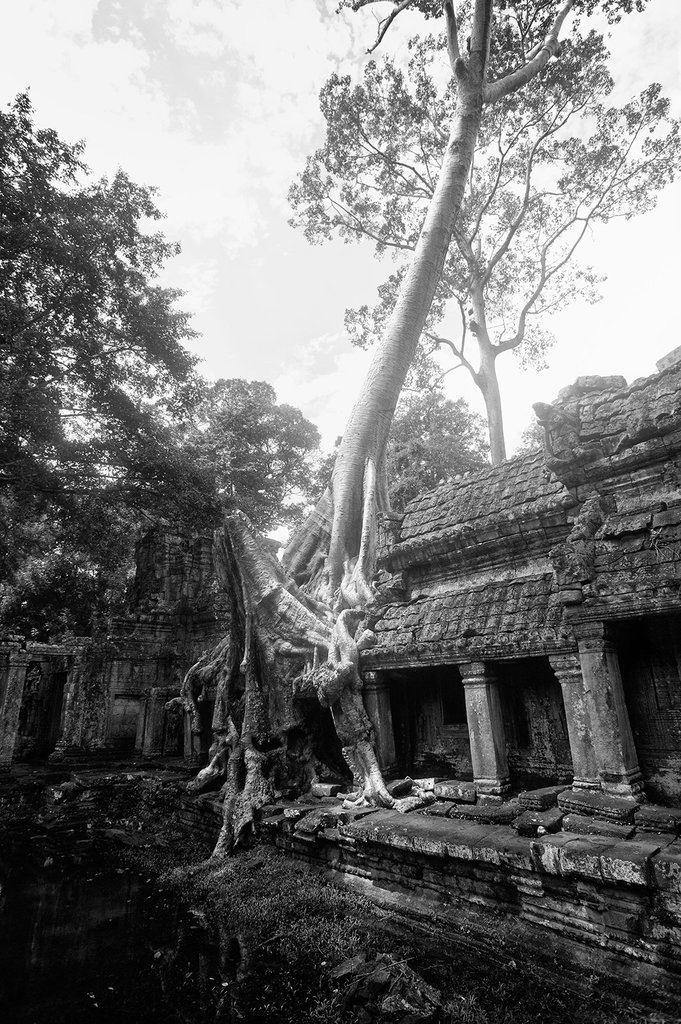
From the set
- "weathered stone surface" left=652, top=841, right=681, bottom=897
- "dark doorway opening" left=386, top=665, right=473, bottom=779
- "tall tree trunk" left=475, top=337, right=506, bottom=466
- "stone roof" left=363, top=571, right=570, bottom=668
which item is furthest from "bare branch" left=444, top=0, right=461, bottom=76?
"weathered stone surface" left=652, top=841, right=681, bottom=897

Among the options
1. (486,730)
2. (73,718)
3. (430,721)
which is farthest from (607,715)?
(73,718)

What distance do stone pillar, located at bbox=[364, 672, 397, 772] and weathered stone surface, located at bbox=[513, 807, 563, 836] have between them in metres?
2.20

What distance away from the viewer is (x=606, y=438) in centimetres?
568

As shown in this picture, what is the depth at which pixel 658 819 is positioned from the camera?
12.4 feet

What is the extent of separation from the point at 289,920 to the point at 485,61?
15040 mm

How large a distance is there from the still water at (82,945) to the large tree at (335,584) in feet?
4.41

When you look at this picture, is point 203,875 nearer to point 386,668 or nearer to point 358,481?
point 386,668

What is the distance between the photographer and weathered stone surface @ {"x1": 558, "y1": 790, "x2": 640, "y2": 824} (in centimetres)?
391

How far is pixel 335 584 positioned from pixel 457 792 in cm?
381

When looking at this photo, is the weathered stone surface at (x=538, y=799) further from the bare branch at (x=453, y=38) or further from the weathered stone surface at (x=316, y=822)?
the bare branch at (x=453, y=38)

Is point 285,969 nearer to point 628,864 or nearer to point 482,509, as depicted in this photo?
point 628,864

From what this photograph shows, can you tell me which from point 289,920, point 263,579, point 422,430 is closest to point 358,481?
point 263,579

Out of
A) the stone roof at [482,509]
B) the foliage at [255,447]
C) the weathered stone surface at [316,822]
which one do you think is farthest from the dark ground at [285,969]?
the foliage at [255,447]

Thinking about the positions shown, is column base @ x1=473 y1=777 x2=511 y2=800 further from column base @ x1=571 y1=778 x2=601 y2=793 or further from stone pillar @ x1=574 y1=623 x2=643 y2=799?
stone pillar @ x1=574 y1=623 x2=643 y2=799
